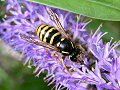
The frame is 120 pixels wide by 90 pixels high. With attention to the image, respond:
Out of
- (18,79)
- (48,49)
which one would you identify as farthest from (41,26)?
(18,79)

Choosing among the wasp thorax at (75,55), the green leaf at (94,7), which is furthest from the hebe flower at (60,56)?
the green leaf at (94,7)

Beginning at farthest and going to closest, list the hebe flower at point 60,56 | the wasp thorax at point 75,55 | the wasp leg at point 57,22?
the wasp leg at point 57,22, the wasp thorax at point 75,55, the hebe flower at point 60,56

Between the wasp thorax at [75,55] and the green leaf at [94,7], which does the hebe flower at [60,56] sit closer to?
the wasp thorax at [75,55]

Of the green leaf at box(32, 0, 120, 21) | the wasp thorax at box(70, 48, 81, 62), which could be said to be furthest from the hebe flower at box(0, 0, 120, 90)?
the green leaf at box(32, 0, 120, 21)

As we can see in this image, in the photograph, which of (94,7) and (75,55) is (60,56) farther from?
(94,7)

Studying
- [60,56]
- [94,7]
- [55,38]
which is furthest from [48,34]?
[94,7]

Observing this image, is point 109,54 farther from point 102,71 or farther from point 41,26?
point 41,26
